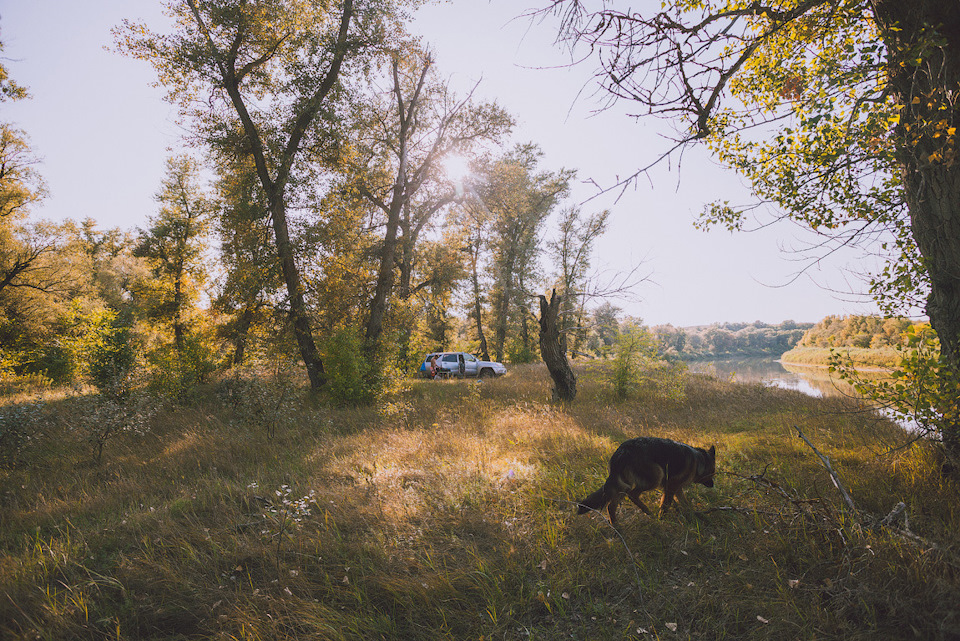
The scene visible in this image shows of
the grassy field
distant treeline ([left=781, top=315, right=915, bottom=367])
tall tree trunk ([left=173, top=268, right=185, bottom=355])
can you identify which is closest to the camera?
the grassy field

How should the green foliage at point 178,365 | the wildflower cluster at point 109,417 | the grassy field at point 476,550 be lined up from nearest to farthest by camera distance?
1. the grassy field at point 476,550
2. the wildflower cluster at point 109,417
3. the green foliage at point 178,365

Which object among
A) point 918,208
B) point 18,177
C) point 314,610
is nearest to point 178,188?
point 18,177

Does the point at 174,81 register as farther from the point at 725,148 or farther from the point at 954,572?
the point at 954,572

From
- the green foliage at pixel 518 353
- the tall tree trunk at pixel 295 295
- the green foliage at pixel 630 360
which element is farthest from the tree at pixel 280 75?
the green foliage at pixel 518 353

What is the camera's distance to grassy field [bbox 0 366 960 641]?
2.19 meters

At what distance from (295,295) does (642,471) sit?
11.8 metres

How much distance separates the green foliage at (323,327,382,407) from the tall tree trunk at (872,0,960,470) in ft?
35.7

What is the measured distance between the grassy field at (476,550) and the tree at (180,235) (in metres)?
18.3

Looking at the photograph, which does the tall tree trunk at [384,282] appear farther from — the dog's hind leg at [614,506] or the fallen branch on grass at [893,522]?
the fallen branch on grass at [893,522]

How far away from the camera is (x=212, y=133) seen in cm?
1120

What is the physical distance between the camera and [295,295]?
1176cm

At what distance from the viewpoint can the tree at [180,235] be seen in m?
20.6

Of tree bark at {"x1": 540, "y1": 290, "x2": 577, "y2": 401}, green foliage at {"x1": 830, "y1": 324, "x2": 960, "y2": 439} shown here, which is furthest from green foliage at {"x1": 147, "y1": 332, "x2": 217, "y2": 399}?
green foliage at {"x1": 830, "y1": 324, "x2": 960, "y2": 439}

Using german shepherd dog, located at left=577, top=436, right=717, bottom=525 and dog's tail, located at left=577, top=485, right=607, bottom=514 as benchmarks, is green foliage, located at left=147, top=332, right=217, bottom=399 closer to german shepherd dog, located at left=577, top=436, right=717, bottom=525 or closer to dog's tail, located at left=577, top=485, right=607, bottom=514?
dog's tail, located at left=577, top=485, right=607, bottom=514
